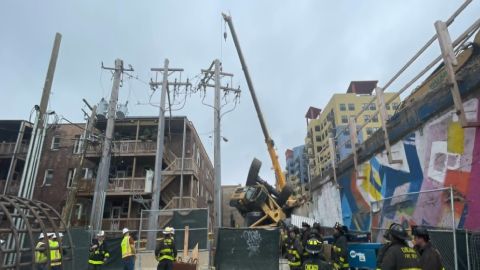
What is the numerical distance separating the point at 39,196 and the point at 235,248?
78.9 feet

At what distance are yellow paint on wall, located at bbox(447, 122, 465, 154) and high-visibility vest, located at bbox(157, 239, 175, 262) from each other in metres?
7.22

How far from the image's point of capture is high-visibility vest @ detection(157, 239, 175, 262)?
29.3 feet

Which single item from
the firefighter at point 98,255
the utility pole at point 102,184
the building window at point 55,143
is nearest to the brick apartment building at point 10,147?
the building window at point 55,143

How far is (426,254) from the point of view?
4.55 m

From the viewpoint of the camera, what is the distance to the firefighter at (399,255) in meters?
4.21

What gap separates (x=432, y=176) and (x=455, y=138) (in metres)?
1.19

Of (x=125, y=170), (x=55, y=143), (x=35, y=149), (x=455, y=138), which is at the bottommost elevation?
(x=455, y=138)

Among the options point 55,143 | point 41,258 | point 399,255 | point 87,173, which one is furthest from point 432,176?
point 55,143

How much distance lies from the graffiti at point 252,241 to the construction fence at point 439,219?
367cm

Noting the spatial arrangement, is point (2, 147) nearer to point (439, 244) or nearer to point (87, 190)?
point (87, 190)

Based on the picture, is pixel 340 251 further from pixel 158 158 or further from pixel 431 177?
pixel 158 158

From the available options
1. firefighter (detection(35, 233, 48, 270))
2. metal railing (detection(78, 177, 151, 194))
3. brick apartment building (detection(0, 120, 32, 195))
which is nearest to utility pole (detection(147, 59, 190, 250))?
firefighter (detection(35, 233, 48, 270))

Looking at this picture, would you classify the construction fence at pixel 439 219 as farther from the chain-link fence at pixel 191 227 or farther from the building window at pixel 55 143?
the building window at pixel 55 143

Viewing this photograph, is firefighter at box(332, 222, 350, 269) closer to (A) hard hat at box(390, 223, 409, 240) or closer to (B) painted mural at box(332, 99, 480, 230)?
(B) painted mural at box(332, 99, 480, 230)
